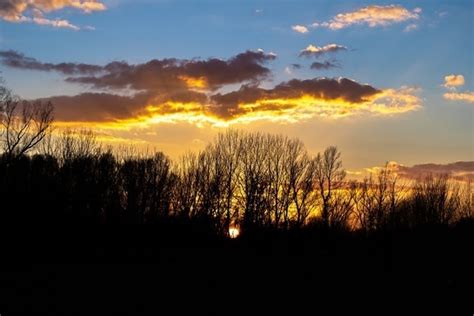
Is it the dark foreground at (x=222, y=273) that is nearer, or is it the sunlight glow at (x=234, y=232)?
the dark foreground at (x=222, y=273)

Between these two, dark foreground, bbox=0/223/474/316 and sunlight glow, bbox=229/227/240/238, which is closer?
dark foreground, bbox=0/223/474/316

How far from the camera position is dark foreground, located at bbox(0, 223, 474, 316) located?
64.1 ft

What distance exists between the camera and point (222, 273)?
26859 mm

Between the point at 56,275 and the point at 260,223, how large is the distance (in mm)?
29982

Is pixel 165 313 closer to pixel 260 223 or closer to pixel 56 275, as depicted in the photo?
pixel 56 275

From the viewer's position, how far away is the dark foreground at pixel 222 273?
19547 millimetres

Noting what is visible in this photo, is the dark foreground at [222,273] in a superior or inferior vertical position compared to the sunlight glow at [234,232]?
inferior

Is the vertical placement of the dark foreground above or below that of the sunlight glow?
below

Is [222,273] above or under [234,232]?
under

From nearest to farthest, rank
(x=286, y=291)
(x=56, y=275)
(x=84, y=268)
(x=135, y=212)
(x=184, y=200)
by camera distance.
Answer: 1. (x=286, y=291)
2. (x=56, y=275)
3. (x=84, y=268)
4. (x=135, y=212)
5. (x=184, y=200)

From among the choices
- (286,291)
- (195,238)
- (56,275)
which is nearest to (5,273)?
(56,275)

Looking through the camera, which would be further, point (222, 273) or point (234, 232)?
point (234, 232)

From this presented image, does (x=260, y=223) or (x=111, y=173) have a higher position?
(x=111, y=173)

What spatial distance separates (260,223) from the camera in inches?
2088
